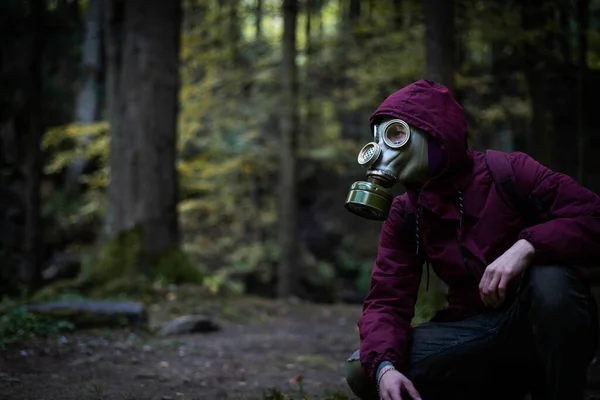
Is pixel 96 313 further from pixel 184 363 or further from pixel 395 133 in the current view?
pixel 395 133

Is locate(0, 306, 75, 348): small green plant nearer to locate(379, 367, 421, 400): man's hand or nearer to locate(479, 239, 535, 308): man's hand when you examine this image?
locate(379, 367, 421, 400): man's hand

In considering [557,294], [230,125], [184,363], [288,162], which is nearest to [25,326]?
[184,363]

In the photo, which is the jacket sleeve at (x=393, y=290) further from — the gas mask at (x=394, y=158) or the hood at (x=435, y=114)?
the hood at (x=435, y=114)

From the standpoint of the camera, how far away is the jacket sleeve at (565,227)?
98.0 inches

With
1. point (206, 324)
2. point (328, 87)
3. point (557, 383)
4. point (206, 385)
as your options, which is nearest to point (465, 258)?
point (557, 383)

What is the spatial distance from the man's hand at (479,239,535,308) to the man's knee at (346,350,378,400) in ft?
2.09

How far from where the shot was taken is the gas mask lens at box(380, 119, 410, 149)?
277 centimetres

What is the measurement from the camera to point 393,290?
287 centimetres

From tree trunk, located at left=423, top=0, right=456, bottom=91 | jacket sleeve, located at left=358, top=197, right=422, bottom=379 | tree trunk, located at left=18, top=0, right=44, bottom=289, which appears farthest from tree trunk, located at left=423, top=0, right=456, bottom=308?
tree trunk, located at left=18, top=0, right=44, bottom=289

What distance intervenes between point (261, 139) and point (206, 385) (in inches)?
535

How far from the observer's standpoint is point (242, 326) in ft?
29.1

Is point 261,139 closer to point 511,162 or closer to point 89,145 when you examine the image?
point 89,145

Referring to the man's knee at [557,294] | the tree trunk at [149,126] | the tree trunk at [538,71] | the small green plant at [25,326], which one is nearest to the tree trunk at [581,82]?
the tree trunk at [538,71]

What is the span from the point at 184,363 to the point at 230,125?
11.7m
